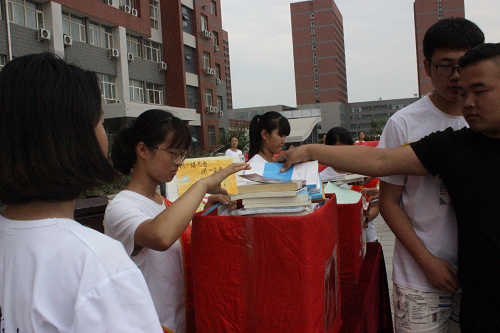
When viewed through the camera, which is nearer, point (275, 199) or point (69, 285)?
point (69, 285)

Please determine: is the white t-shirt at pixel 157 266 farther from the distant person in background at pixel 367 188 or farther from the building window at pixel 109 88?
the building window at pixel 109 88

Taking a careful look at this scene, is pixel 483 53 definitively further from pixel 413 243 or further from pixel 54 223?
pixel 54 223

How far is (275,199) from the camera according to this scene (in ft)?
3.91

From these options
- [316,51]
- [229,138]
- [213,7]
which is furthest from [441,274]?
[316,51]

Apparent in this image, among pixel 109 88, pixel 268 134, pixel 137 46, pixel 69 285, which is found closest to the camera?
pixel 69 285

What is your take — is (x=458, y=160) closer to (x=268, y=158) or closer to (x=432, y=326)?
(x=432, y=326)

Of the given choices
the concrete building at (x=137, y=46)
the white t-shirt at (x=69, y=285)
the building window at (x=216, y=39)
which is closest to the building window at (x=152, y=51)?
the concrete building at (x=137, y=46)

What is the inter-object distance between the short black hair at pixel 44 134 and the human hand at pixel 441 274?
4.14 feet

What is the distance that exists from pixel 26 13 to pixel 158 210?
1875 cm

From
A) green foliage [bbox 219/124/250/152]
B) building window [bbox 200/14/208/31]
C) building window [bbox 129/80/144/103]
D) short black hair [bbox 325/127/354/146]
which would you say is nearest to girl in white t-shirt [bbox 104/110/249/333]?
short black hair [bbox 325/127/354/146]

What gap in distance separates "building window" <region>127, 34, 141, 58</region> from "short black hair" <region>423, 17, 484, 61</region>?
24.0m

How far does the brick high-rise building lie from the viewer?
80.3m

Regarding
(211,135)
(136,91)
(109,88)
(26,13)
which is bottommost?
(211,135)

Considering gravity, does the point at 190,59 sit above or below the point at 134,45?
above
